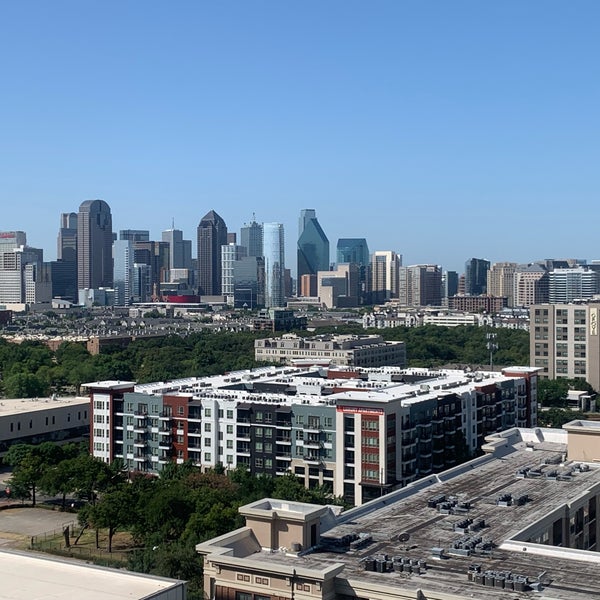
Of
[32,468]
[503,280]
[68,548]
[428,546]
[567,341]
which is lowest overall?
[68,548]

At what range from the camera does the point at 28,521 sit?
1185 inches

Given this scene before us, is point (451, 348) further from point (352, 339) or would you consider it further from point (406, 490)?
point (406, 490)

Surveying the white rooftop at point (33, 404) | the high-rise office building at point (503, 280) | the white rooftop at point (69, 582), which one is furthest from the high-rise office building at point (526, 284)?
the white rooftop at point (69, 582)

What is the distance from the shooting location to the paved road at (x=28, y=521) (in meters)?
28.4

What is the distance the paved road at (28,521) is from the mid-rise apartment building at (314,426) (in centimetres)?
549

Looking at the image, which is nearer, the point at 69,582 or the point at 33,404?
the point at 69,582

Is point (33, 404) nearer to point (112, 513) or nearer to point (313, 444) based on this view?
point (313, 444)

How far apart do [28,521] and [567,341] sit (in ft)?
138

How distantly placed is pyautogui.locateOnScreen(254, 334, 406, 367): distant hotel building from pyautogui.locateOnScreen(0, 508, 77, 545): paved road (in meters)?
39.5

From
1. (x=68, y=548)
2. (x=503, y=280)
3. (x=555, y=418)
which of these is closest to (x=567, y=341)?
(x=555, y=418)

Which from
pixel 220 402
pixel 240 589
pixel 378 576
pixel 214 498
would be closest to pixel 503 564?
pixel 378 576

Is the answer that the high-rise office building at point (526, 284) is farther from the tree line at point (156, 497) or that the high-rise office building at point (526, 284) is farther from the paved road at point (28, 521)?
the paved road at point (28, 521)

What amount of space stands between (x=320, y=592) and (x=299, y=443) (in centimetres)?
2028

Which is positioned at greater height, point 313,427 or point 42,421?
point 313,427
